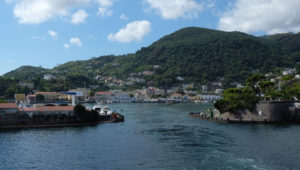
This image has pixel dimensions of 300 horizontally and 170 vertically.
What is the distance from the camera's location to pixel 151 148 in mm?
32781

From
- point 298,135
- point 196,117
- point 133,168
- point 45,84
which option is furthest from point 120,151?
point 45,84

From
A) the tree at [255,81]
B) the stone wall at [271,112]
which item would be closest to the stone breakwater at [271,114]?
the stone wall at [271,112]

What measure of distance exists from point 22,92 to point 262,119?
145163 millimetres

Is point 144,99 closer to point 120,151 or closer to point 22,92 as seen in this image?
point 22,92

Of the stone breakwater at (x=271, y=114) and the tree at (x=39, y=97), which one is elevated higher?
the tree at (x=39, y=97)

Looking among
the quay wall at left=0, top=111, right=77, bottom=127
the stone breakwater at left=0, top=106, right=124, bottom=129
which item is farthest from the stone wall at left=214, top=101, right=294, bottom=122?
the quay wall at left=0, top=111, right=77, bottom=127

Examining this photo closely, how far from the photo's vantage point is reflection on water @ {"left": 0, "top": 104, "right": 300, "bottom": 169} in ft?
86.8

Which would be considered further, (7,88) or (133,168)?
(7,88)

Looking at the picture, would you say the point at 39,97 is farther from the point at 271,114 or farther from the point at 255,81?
the point at 271,114

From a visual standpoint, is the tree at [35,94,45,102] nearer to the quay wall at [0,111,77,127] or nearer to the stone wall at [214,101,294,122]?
the quay wall at [0,111,77,127]

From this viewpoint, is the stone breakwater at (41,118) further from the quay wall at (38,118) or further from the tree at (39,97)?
the tree at (39,97)

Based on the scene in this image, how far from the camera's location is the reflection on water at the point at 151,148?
26453 millimetres

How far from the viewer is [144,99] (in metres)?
184

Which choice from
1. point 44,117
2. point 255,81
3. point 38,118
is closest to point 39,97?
point 44,117
